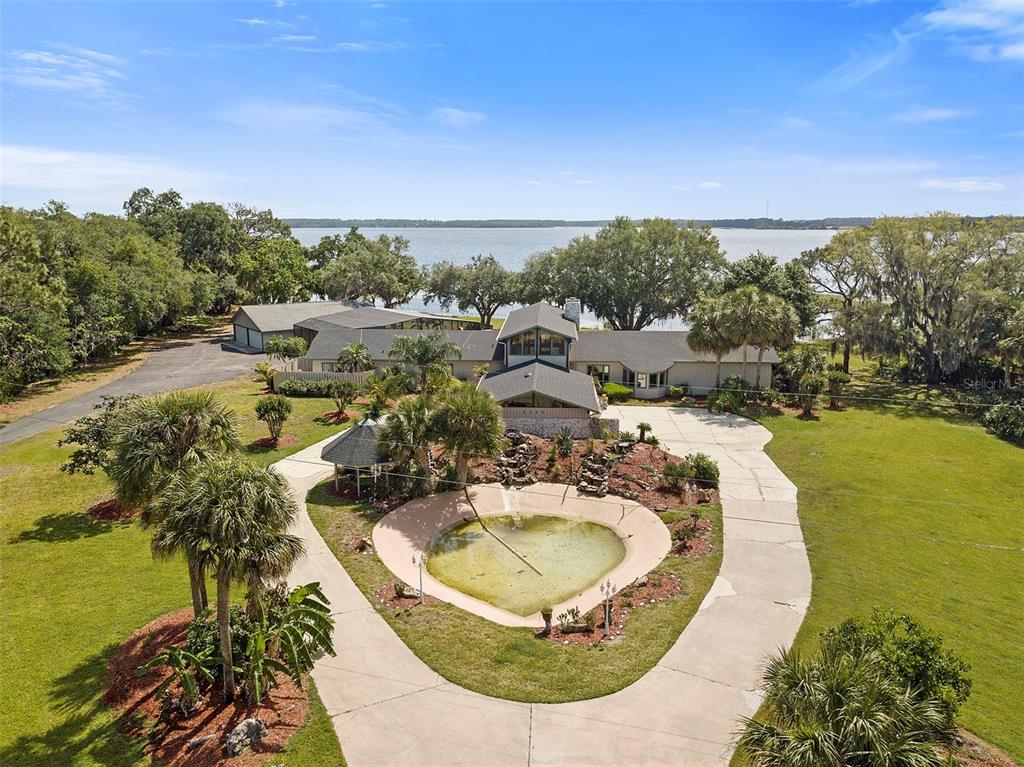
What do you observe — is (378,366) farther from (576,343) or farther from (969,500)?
(969,500)

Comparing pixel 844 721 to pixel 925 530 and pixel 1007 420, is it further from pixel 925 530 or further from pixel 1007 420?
pixel 1007 420

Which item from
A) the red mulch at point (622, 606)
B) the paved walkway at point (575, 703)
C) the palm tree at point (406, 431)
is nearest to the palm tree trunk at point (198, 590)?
the paved walkway at point (575, 703)

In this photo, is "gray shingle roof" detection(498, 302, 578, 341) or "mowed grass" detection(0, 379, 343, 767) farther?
"gray shingle roof" detection(498, 302, 578, 341)

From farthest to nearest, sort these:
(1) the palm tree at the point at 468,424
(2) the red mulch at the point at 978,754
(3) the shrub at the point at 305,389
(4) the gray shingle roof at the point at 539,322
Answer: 1. (3) the shrub at the point at 305,389
2. (4) the gray shingle roof at the point at 539,322
3. (1) the palm tree at the point at 468,424
4. (2) the red mulch at the point at 978,754

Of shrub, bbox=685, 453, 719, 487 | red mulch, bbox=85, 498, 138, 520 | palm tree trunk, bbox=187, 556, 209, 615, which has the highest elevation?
palm tree trunk, bbox=187, 556, 209, 615

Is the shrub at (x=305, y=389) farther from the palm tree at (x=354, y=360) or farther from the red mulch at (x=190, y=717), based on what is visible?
the red mulch at (x=190, y=717)

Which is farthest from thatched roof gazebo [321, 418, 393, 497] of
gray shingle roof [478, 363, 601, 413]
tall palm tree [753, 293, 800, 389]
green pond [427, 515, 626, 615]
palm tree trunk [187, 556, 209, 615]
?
→ tall palm tree [753, 293, 800, 389]

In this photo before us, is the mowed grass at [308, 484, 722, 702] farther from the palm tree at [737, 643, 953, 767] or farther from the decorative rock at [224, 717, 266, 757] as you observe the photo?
the palm tree at [737, 643, 953, 767]

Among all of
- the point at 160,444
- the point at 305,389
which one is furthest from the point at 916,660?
the point at 305,389
